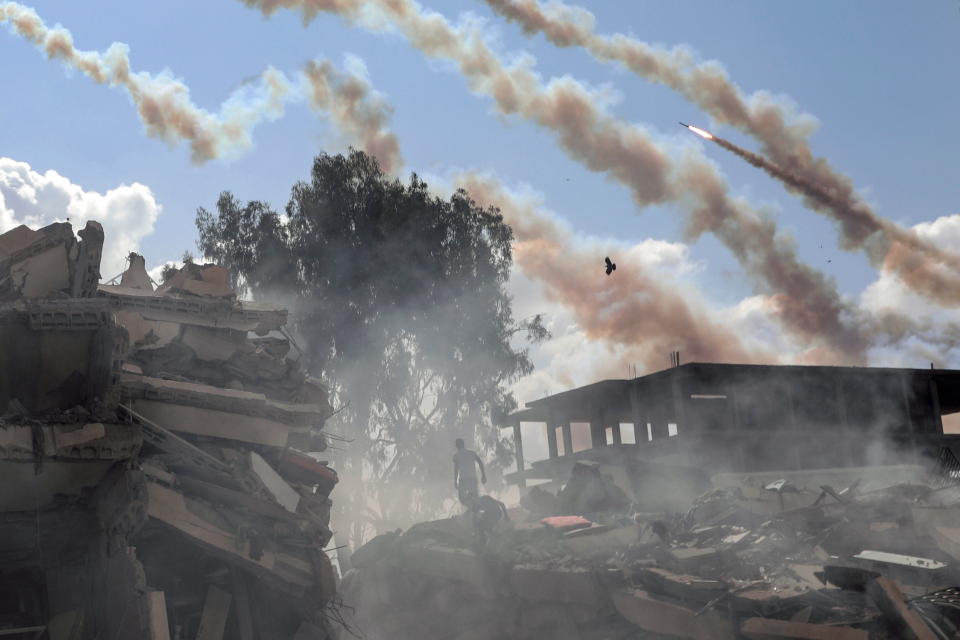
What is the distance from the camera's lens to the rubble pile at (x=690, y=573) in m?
7.33

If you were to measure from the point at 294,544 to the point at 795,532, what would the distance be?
629cm

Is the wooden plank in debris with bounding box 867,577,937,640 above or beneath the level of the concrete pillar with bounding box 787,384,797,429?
beneath

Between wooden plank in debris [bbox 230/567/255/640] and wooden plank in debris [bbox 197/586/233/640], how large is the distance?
0.33 feet

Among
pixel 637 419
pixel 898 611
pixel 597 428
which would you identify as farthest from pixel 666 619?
pixel 597 428

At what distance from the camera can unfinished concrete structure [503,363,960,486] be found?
63.8ft

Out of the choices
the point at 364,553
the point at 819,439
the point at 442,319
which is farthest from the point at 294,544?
the point at 442,319

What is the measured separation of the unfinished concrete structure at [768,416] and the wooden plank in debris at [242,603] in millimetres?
13360

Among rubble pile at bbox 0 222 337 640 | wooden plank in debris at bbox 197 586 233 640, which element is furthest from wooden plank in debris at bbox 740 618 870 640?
wooden plank in debris at bbox 197 586 233 640

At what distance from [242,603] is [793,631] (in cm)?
559

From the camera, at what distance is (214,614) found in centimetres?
776

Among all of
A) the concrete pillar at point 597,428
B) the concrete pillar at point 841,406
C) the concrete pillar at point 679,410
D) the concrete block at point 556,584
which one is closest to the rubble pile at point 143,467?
the concrete block at point 556,584

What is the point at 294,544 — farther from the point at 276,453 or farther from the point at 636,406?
the point at 636,406

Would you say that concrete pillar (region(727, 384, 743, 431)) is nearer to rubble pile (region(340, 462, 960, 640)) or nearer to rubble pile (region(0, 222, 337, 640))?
rubble pile (region(340, 462, 960, 640))

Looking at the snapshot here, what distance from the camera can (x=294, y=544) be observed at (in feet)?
26.8
